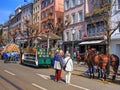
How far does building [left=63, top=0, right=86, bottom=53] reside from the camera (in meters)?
50.3

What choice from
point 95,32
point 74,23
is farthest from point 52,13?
point 95,32

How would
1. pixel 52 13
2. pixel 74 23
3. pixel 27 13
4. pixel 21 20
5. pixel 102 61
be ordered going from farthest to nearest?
pixel 21 20 → pixel 27 13 → pixel 52 13 → pixel 74 23 → pixel 102 61

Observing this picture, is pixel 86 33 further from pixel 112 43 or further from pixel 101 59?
pixel 101 59

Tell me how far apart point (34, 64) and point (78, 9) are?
27343 millimetres

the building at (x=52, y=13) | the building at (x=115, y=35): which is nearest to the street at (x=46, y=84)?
the building at (x=115, y=35)

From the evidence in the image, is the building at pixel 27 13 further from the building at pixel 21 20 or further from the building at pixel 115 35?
the building at pixel 115 35

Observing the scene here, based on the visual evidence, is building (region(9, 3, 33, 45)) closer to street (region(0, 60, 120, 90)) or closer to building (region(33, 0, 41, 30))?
building (region(33, 0, 41, 30))

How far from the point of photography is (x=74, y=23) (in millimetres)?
53312

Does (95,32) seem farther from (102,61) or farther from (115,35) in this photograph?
(102,61)

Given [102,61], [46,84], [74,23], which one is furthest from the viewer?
[74,23]

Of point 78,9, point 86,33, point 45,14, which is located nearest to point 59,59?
point 86,33

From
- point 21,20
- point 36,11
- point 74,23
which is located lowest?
point 74,23

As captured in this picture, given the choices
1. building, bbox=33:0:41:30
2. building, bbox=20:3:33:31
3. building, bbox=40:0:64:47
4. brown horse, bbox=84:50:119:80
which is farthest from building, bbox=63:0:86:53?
brown horse, bbox=84:50:119:80

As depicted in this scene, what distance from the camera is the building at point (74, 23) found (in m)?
50.3
